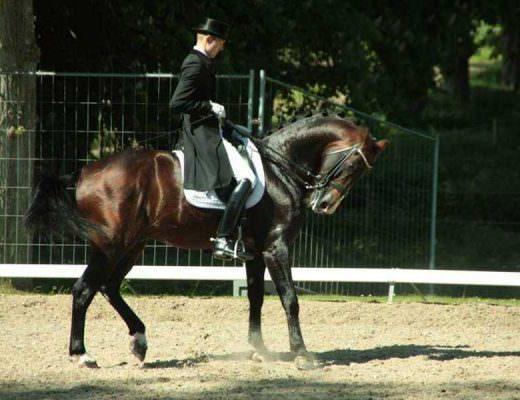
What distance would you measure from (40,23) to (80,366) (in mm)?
8108

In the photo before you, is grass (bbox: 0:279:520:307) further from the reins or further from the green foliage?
the green foliage

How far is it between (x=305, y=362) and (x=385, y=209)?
23.2ft

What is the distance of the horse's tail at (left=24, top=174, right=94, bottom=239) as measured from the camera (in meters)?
8.85

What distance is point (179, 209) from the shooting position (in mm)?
9109

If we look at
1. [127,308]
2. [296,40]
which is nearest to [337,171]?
[127,308]

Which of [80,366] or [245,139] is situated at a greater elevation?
[245,139]

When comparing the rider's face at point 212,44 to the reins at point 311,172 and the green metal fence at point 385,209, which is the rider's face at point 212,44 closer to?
the reins at point 311,172

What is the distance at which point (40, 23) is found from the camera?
15.6 m

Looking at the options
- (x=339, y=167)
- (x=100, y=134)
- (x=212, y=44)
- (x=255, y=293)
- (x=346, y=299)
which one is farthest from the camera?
(x=100, y=134)

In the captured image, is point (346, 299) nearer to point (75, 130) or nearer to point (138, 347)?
point (75, 130)

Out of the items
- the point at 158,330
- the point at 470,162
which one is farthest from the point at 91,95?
the point at 470,162

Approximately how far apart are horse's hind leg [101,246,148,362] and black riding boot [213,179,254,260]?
0.85m

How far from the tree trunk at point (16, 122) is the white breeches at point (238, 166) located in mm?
4718

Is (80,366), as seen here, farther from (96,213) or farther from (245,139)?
(245,139)
